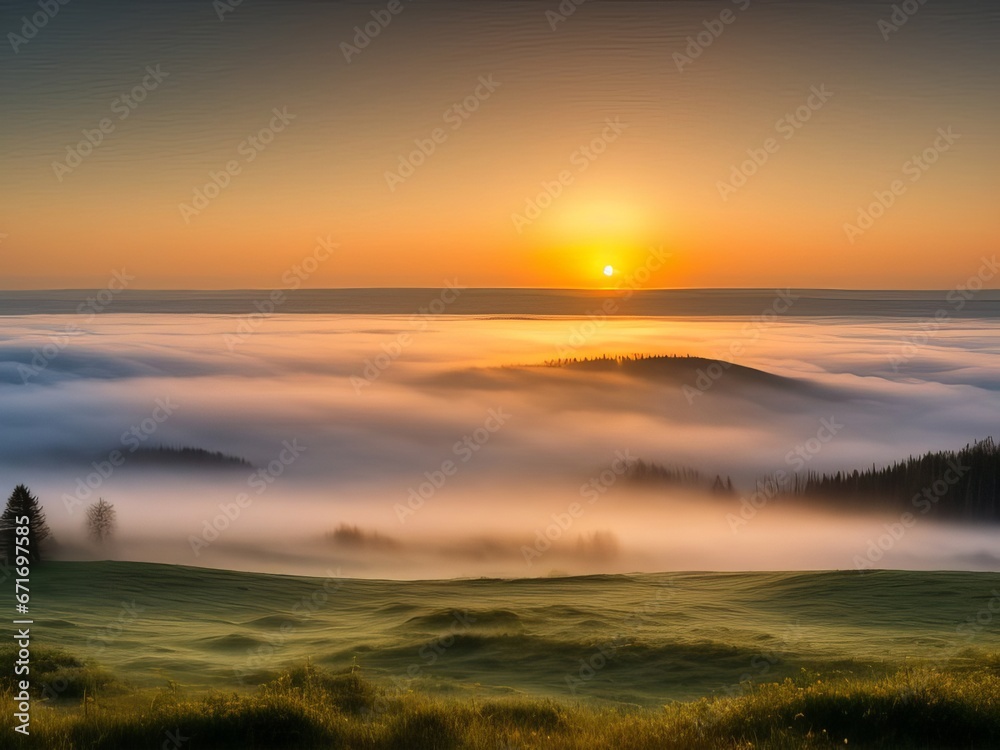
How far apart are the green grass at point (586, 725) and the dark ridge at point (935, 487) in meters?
130

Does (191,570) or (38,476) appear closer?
(191,570)

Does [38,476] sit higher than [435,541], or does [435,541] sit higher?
[38,476]

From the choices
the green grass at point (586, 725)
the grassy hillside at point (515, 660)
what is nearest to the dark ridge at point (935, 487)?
the grassy hillside at point (515, 660)

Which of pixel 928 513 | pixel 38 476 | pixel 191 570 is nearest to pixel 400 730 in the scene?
pixel 191 570

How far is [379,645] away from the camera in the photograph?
111 ft

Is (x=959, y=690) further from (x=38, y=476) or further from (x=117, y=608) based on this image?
(x=38, y=476)

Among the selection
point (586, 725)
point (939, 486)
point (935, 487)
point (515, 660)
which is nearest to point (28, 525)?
point (515, 660)

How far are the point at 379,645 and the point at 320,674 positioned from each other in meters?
12.3

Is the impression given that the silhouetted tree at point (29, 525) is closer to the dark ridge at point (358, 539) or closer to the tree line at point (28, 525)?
the tree line at point (28, 525)

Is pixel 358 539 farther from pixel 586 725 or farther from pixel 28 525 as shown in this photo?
pixel 586 725

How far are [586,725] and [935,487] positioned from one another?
144 meters

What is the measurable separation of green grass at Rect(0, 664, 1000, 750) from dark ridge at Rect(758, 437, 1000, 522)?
427 ft

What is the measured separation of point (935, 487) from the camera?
144 meters

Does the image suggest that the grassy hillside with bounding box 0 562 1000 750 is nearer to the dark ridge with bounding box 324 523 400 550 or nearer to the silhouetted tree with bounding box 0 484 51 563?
the silhouetted tree with bounding box 0 484 51 563
